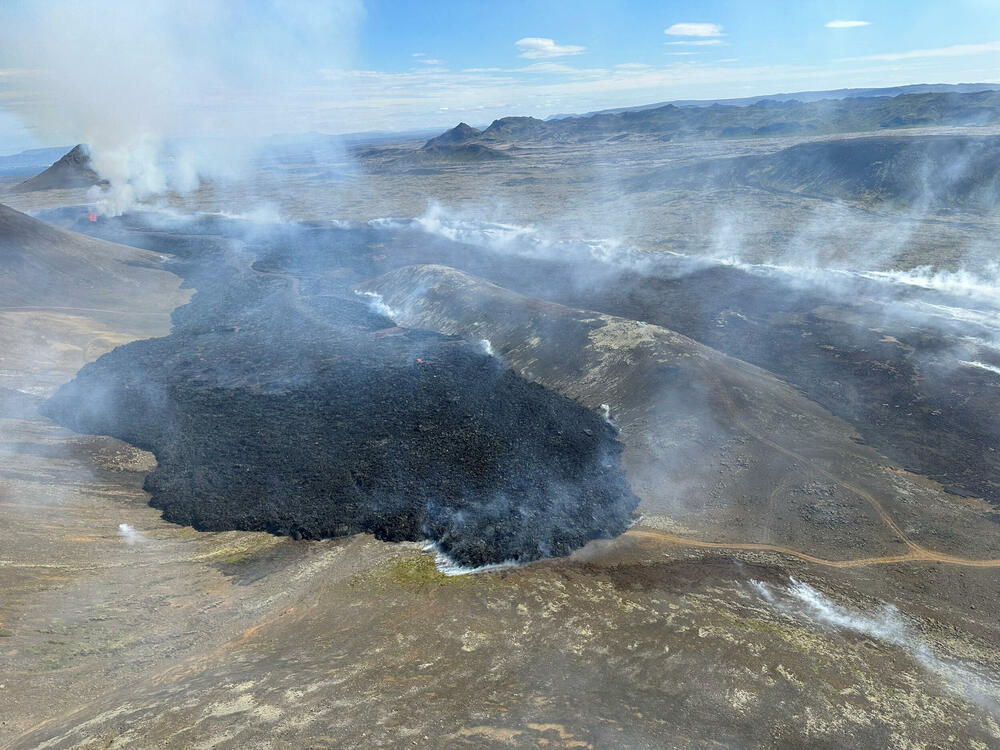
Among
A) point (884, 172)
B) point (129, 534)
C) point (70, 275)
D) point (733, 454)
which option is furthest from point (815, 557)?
point (884, 172)

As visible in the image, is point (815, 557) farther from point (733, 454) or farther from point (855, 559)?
point (733, 454)

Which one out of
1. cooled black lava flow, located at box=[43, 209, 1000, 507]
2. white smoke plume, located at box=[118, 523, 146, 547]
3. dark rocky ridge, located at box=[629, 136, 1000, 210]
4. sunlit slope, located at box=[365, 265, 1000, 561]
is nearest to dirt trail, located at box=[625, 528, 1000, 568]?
sunlit slope, located at box=[365, 265, 1000, 561]

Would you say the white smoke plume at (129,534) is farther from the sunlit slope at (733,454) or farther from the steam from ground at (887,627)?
the steam from ground at (887,627)

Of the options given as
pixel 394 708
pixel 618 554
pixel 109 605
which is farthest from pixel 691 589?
pixel 109 605

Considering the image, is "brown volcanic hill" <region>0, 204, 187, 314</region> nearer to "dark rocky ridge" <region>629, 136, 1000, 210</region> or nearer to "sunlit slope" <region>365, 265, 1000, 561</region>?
"sunlit slope" <region>365, 265, 1000, 561</region>

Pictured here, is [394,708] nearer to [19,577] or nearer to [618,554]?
[618,554]
